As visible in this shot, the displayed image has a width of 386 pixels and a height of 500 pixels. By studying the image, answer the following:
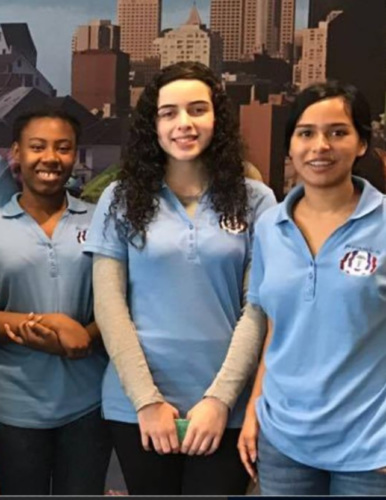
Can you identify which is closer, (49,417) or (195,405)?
(195,405)

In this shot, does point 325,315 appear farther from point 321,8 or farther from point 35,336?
point 321,8

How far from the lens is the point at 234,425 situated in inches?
65.8

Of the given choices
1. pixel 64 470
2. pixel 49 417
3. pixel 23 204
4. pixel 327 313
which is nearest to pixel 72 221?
pixel 23 204

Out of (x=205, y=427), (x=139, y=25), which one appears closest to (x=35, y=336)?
(x=205, y=427)

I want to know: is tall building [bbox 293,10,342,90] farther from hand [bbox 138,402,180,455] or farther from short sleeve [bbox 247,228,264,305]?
hand [bbox 138,402,180,455]

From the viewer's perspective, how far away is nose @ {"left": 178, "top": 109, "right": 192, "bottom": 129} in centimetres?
166

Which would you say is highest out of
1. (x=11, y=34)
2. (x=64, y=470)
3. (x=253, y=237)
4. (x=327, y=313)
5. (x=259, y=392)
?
(x=11, y=34)

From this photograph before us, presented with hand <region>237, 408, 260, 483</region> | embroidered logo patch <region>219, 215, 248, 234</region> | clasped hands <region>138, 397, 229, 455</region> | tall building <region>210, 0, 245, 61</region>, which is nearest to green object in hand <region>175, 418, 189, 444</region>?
clasped hands <region>138, 397, 229, 455</region>

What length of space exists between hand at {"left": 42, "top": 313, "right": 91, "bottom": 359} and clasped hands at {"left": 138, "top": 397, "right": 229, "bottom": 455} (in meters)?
0.28

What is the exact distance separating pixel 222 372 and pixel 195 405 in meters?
0.11

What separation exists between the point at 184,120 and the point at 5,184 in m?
0.70

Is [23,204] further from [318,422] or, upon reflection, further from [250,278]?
[318,422]

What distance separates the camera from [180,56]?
221cm

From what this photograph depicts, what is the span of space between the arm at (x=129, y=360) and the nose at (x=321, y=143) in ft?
1.81
